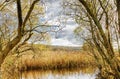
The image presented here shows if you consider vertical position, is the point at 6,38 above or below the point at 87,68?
above

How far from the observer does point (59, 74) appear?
1233 inches

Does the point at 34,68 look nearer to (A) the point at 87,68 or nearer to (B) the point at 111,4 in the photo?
(A) the point at 87,68

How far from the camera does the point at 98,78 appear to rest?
25.6 metres

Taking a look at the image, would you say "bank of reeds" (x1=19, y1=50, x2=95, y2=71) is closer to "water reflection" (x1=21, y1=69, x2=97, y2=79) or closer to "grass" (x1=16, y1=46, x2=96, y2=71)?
"grass" (x1=16, y1=46, x2=96, y2=71)

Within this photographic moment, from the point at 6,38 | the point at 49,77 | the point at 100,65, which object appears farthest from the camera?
the point at 49,77

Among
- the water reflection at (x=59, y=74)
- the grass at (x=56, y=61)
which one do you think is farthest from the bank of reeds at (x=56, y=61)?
the water reflection at (x=59, y=74)

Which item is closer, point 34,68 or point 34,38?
point 34,38

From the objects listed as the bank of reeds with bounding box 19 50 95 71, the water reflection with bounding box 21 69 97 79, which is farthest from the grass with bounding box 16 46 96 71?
the water reflection with bounding box 21 69 97 79

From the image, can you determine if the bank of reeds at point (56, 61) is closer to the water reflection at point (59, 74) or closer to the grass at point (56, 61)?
the grass at point (56, 61)

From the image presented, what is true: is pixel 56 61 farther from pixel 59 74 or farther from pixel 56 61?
pixel 59 74

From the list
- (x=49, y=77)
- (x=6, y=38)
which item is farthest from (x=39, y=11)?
(x=49, y=77)

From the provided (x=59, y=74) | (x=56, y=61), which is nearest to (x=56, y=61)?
(x=56, y=61)

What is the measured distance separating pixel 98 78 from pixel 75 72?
7361 millimetres

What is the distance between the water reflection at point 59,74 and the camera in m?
29.2
